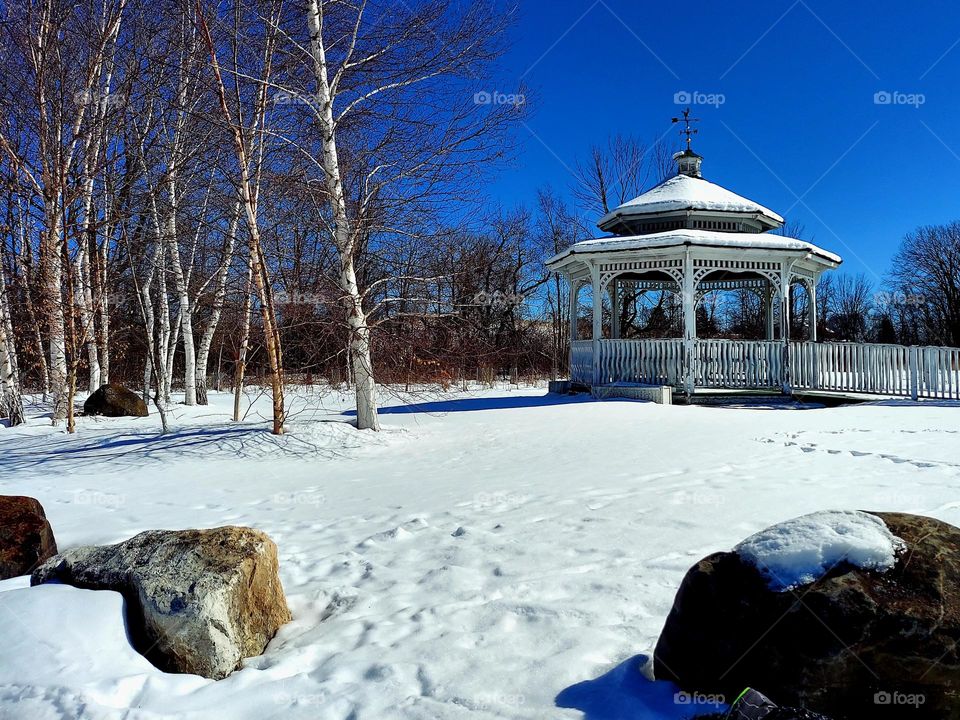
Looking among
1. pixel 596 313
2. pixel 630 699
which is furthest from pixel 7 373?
pixel 630 699

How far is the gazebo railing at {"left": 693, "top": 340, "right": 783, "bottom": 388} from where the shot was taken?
14.0 m

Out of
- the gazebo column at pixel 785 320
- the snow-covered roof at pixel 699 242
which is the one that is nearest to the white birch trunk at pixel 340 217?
the snow-covered roof at pixel 699 242

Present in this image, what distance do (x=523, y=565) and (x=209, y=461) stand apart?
6.06 metres

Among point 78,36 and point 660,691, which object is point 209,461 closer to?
point 660,691

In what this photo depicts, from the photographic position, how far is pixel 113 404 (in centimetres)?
1373

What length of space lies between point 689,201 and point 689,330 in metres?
3.65

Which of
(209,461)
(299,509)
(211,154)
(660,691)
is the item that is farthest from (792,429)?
(211,154)

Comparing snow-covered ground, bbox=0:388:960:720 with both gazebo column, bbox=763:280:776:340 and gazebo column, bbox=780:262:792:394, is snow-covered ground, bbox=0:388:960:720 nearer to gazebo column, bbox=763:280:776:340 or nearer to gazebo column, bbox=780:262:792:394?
gazebo column, bbox=780:262:792:394

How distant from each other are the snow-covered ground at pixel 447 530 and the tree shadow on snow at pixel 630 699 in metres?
0.01

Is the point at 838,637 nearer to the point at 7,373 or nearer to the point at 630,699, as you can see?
the point at 630,699

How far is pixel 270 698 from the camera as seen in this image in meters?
2.78

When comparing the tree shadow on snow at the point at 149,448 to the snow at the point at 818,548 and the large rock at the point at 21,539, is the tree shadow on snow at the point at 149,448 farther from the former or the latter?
the snow at the point at 818,548

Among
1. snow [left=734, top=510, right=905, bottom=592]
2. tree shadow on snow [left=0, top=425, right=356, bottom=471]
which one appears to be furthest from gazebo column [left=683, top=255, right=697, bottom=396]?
snow [left=734, top=510, right=905, bottom=592]

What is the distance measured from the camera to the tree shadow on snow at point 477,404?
14.5 meters
